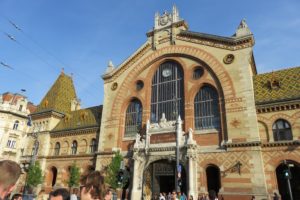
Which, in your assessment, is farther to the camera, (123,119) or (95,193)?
(123,119)

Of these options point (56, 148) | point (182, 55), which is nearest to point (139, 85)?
point (182, 55)

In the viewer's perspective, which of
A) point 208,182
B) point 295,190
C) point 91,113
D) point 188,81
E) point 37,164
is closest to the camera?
point 295,190

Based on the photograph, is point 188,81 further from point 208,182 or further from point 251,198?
point 251,198

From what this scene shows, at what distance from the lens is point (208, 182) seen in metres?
22.7

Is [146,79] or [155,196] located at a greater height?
[146,79]

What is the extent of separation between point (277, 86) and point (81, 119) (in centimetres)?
2496

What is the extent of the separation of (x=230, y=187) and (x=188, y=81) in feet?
36.5

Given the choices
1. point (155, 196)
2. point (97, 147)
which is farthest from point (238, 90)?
point (97, 147)

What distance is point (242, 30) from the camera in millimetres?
25031

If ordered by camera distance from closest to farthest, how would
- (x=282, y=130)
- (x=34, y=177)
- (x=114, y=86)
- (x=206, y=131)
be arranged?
(x=282, y=130) → (x=206, y=131) → (x=34, y=177) → (x=114, y=86)

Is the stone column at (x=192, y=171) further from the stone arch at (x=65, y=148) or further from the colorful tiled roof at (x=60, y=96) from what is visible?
the colorful tiled roof at (x=60, y=96)

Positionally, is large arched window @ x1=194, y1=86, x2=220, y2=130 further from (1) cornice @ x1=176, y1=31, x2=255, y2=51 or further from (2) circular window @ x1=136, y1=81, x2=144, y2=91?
(2) circular window @ x1=136, y1=81, x2=144, y2=91

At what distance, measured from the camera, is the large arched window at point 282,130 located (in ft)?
67.8

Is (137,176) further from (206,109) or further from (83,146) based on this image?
(83,146)
